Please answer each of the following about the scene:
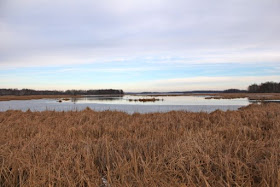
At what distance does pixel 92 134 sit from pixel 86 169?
3788mm

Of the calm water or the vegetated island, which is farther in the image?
the vegetated island

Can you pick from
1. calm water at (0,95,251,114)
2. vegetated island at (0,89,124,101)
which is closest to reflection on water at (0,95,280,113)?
calm water at (0,95,251,114)

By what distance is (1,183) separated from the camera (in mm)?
3484

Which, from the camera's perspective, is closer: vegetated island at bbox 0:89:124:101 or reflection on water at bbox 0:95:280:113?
reflection on water at bbox 0:95:280:113

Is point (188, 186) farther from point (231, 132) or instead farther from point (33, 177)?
point (231, 132)

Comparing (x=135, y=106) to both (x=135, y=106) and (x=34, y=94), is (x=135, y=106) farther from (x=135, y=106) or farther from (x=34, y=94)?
(x=34, y=94)

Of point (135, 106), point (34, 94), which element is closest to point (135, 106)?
point (135, 106)

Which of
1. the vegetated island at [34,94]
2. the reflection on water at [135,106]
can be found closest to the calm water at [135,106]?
the reflection on water at [135,106]

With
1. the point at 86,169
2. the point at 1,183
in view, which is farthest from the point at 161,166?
the point at 1,183

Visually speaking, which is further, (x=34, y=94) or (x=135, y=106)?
(x=34, y=94)

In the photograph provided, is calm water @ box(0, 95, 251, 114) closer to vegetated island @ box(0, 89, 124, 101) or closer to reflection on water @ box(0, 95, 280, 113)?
reflection on water @ box(0, 95, 280, 113)

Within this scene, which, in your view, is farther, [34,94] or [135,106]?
[34,94]

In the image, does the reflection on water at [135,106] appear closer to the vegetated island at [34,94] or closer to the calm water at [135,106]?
the calm water at [135,106]

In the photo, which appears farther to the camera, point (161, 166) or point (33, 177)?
point (161, 166)
